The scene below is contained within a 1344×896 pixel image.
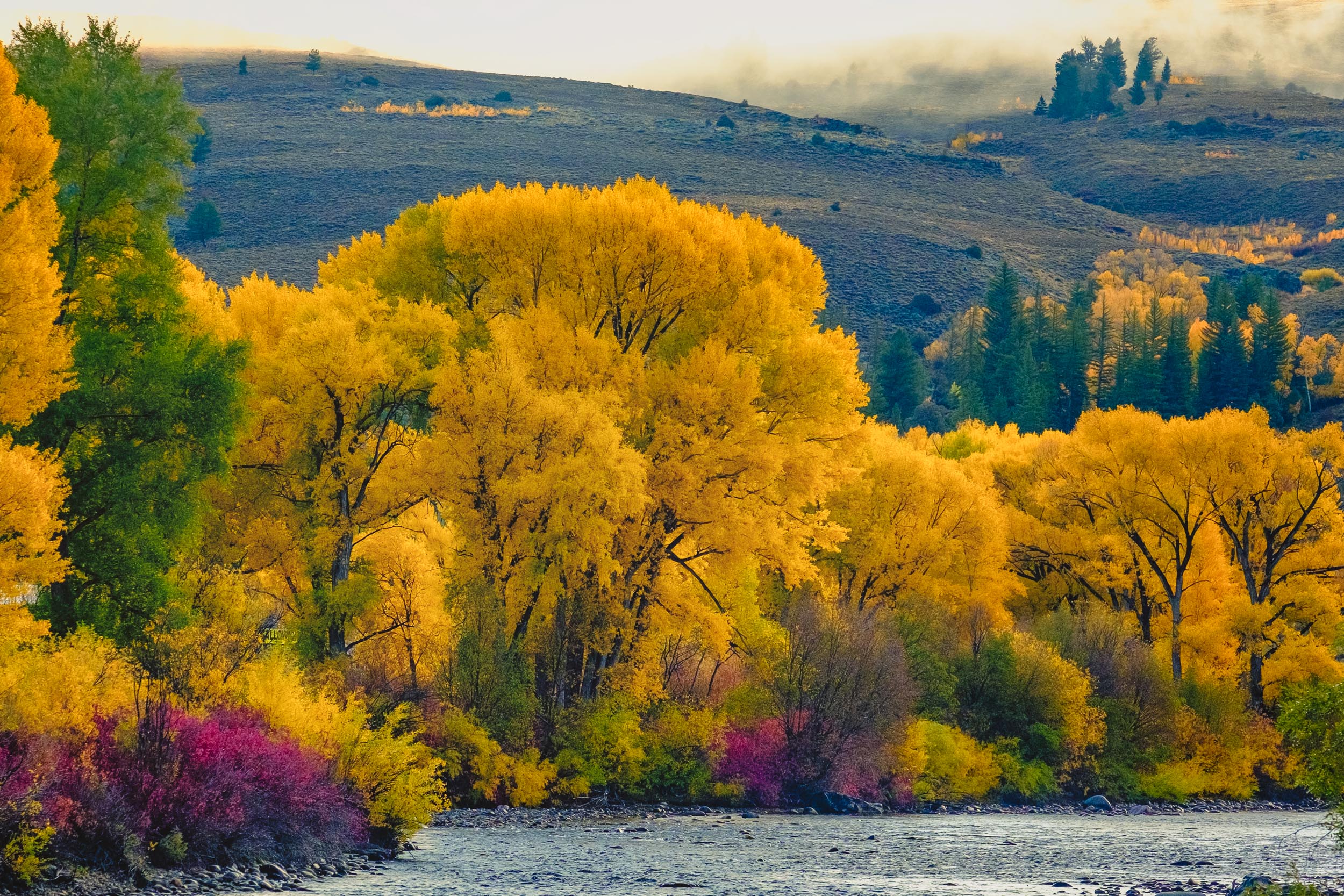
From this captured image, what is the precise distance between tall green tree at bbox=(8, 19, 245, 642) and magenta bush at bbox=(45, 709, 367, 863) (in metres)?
6.35

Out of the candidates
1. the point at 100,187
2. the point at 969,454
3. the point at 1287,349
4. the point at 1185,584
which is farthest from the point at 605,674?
the point at 1287,349

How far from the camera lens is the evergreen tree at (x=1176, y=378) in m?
120

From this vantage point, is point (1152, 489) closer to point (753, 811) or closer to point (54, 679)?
point (753, 811)

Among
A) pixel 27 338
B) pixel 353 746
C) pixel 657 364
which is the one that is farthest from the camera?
pixel 657 364

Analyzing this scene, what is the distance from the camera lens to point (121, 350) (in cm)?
2988

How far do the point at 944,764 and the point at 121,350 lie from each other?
87.4ft

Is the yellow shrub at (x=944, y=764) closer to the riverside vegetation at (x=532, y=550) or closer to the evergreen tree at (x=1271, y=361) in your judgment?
the riverside vegetation at (x=532, y=550)

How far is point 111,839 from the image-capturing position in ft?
66.3

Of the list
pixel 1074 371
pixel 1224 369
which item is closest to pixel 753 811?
pixel 1224 369

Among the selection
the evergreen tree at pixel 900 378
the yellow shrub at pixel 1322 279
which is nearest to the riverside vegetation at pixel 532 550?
the evergreen tree at pixel 900 378

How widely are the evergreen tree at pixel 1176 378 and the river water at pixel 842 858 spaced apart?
86670 millimetres

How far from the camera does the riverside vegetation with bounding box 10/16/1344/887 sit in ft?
79.9

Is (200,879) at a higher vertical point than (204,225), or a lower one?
lower

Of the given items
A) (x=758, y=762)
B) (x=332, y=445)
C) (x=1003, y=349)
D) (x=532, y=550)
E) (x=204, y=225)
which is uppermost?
(x=204, y=225)
